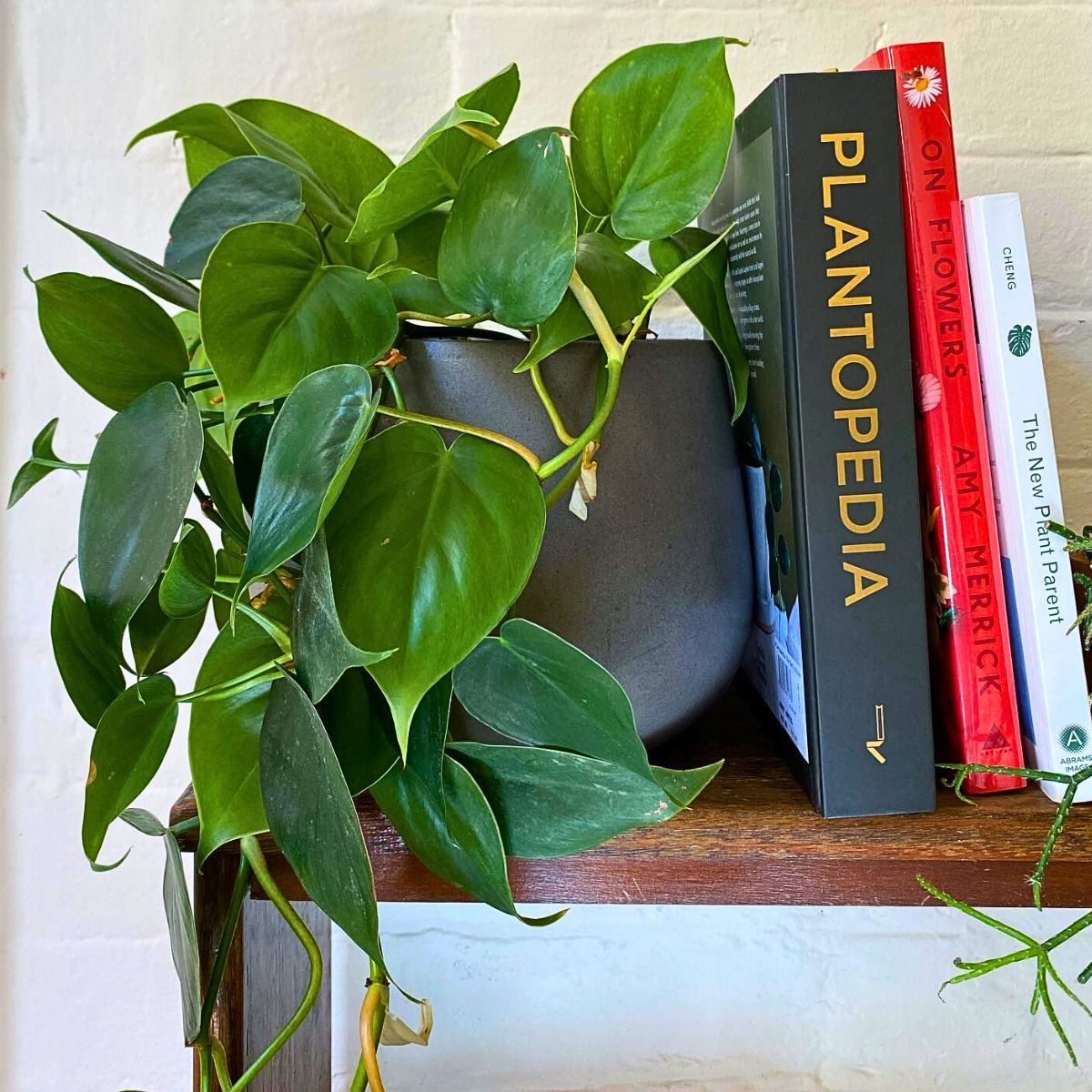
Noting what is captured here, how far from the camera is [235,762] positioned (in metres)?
0.41

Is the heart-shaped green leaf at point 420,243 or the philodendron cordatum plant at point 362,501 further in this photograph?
the heart-shaped green leaf at point 420,243

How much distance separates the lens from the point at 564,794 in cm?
39

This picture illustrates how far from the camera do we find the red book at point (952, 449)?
483 millimetres

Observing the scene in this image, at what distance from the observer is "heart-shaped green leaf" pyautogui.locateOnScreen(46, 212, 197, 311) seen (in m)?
0.41

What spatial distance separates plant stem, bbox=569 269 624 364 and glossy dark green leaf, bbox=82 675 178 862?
0.23 m

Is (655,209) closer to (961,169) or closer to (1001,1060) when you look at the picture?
(961,169)

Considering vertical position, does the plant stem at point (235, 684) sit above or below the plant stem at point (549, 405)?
below

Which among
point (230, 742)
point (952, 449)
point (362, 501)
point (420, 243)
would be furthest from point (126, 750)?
point (952, 449)

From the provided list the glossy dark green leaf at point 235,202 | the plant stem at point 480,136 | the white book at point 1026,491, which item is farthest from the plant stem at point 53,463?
the white book at point 1026,491

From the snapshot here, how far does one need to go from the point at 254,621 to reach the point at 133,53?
0.57 meters

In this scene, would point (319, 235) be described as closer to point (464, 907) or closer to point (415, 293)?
point (415, 293)

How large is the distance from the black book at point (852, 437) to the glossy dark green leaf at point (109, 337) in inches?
10.7

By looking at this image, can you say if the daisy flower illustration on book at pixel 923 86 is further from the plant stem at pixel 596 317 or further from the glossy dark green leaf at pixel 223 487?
the glossy dark green leaf at pixel 223 487

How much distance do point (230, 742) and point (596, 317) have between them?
0.75ft
